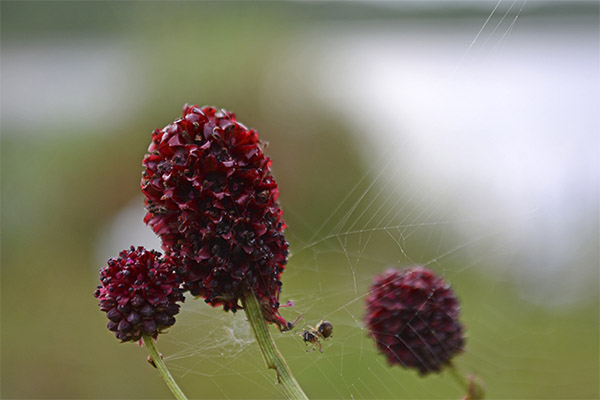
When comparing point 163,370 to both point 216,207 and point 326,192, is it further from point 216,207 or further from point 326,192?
point 326,192

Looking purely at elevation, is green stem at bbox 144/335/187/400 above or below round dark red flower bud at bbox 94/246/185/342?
below

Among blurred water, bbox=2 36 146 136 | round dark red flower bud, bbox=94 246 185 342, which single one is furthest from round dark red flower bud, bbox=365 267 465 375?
blurred water, bbox=2 36 146 136

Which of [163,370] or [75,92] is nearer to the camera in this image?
[163,370]

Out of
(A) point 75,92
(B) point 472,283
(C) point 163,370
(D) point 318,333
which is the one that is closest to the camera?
(C) point 163,370

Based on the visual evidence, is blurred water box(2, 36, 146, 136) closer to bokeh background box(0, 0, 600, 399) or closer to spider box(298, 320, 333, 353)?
bokeh background box(0, 0, 600, 399)

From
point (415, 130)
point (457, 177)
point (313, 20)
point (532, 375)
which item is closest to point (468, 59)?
point (415, 130)

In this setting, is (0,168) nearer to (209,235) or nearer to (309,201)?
(309,201)

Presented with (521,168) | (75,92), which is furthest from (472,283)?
(75,92)

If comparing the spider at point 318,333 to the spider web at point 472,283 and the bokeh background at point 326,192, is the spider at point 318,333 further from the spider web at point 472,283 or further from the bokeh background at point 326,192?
the spider web at point 472,283
